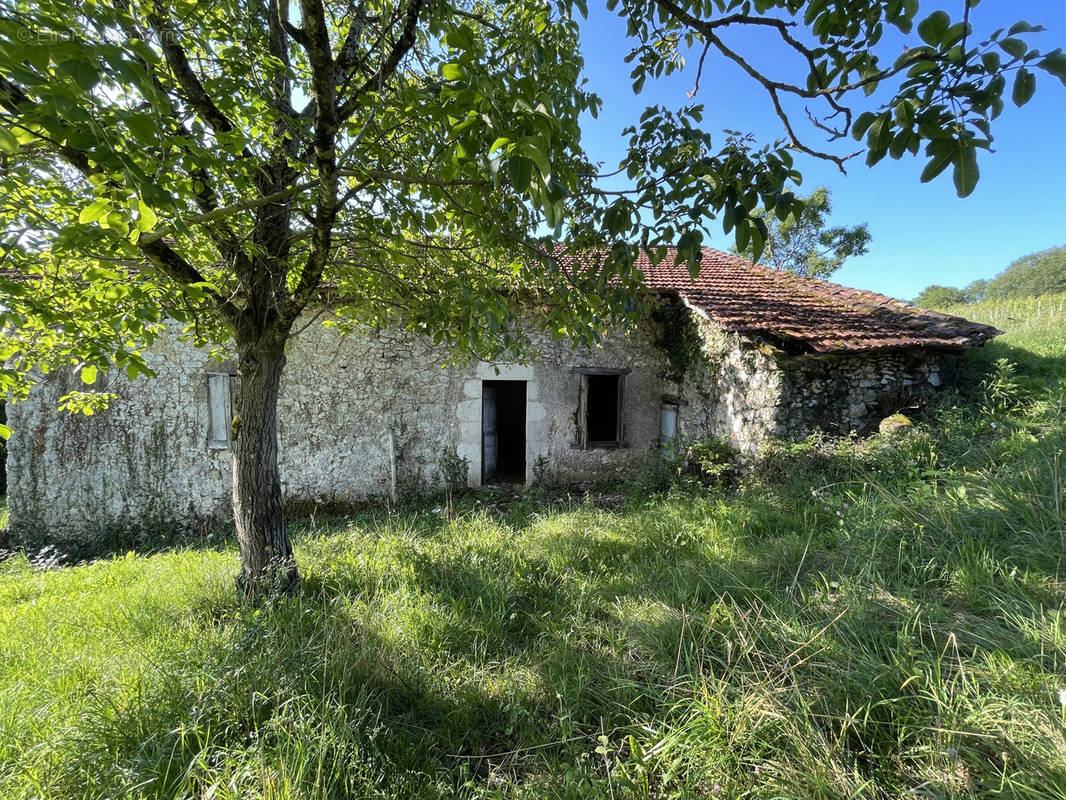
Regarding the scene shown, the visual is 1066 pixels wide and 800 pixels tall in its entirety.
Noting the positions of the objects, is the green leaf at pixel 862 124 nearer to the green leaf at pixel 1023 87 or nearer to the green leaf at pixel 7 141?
the green leaf at pixel 1023 87

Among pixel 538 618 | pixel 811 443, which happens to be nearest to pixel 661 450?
pixel 811 443

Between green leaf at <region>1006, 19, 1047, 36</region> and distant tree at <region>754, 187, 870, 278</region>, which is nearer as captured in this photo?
green leaf at <region>1006, 19, 1047, 36</region>

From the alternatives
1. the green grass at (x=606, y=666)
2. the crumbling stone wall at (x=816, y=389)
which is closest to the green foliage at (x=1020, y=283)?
the crumbling stone wall at (x=816, y=389)

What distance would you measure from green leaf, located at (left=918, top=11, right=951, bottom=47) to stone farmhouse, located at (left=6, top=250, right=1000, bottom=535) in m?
3.54

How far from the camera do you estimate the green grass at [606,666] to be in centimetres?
136

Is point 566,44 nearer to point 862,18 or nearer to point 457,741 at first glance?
point 862,18

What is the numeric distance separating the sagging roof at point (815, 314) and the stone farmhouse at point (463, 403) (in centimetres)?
4

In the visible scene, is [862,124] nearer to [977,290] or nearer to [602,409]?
[602,409]

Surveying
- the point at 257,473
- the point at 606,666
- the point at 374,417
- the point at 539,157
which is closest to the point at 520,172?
the point at 539,157

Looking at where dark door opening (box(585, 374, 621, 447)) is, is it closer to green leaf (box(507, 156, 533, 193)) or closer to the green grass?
the green grass

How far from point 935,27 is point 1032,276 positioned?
46.6 meters

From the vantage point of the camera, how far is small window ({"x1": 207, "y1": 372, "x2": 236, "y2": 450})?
5.37 metres

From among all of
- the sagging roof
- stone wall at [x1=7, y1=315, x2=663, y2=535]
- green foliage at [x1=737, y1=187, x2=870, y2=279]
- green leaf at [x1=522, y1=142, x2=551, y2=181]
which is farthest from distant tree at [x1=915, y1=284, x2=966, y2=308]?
green leaf at [x1=522, y1=142, x2=551, y2=181]

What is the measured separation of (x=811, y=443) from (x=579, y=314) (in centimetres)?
353
